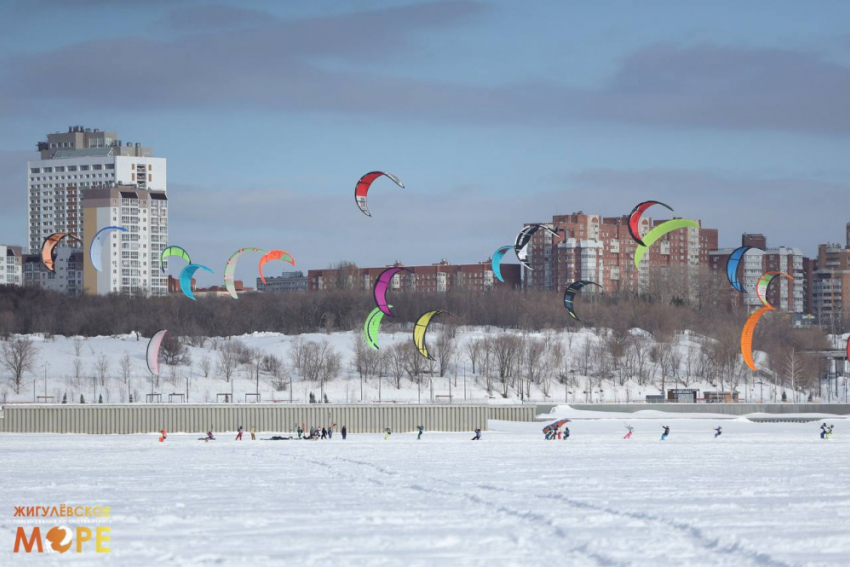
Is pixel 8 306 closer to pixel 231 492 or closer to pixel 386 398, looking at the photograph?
pixel 386 398

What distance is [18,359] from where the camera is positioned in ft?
191

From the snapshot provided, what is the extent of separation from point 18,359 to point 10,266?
7424cm

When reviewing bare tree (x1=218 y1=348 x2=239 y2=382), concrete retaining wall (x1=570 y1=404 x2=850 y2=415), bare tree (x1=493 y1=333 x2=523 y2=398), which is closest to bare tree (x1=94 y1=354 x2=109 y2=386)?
bare tree (x1=218 y1=348 x2=239 y2=382)

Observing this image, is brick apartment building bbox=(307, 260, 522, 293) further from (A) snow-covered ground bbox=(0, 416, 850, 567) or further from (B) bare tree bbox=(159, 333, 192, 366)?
(A) snow-covered ground bbox=(0, 416, 850, 567)

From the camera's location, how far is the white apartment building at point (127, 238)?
114 metres

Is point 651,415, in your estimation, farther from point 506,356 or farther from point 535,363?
point 535,363

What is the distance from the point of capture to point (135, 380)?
188 feet

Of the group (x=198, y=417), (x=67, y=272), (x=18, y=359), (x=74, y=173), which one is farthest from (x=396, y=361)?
(x=74, y=173)

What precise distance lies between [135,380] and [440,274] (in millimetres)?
69487

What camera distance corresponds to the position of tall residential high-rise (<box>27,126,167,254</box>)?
5423 inches

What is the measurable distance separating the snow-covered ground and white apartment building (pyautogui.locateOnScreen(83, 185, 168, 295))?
281ft

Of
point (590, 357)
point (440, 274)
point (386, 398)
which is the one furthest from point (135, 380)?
point (440, 274)

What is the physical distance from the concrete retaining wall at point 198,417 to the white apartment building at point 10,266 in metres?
90.0

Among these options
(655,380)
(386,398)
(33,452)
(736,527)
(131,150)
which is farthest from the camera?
(131,150)
